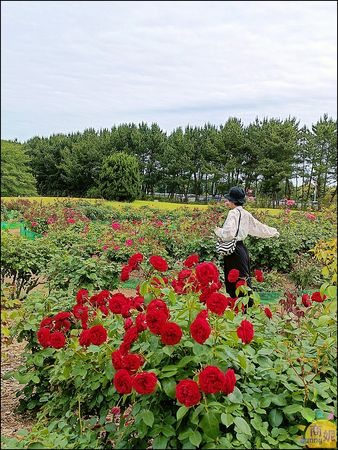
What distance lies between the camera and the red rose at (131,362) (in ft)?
5.86

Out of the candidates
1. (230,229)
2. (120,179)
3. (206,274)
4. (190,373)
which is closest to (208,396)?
(190,373)

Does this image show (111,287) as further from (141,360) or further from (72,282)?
(141,360)

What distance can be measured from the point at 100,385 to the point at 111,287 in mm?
2162

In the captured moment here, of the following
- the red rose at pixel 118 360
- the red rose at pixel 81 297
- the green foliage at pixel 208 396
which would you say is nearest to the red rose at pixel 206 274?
the green foliage at pixel 208 396

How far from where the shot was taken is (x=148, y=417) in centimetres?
178

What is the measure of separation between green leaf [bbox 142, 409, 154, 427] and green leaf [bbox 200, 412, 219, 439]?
0.58 feet

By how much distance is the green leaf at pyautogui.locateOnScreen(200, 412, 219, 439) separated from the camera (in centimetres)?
170

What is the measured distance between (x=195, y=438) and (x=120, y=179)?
2582 centimetres

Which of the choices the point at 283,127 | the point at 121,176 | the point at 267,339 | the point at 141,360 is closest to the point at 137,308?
the point at 141,360

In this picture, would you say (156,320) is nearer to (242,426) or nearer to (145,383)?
(145,383)

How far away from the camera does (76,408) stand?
2.52 meters

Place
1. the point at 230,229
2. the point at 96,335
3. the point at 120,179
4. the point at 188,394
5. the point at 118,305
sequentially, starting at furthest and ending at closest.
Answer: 1. the point at 120,179
2. the point at 230,229
3. the point at 118,305
4. the point at 96,335
5. the point at 188,394

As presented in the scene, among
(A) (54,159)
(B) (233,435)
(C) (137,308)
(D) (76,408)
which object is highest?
(A) (54,159)

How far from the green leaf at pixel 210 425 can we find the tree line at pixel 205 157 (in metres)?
31.2
